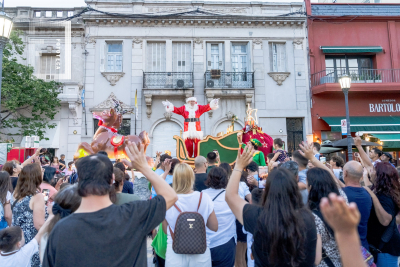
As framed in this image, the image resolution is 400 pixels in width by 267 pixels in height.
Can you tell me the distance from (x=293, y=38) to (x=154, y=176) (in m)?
16.9

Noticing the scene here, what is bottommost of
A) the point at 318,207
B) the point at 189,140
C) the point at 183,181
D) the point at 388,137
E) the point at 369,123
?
the point at 318,207

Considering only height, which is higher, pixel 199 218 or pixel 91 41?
pixel 91 41

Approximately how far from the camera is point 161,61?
1666 centimetres

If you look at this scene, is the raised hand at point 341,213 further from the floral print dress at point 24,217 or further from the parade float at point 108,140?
the parade float at point 108,140

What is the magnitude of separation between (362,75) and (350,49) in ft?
5.38

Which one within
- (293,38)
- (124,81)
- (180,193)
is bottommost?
(180,193)

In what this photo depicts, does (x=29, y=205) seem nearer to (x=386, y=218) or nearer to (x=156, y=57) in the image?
(x=386, y=218)

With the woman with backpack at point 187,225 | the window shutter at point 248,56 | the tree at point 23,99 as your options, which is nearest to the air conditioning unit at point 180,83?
the window shutter at point 248,56

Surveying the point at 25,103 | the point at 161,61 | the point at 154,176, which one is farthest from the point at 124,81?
the point at 154,176

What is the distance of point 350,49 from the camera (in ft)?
54.6

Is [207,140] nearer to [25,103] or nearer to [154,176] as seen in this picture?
[154,176]

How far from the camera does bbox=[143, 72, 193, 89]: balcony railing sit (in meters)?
16.0

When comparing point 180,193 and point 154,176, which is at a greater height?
point 154,176

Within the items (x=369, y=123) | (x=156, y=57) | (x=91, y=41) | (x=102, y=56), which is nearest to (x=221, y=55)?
(x=156, y=57)
